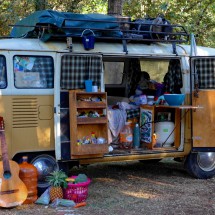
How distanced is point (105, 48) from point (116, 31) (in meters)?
0.33

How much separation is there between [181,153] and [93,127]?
1.65 m

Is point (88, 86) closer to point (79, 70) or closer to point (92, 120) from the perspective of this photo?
point (79, 70)

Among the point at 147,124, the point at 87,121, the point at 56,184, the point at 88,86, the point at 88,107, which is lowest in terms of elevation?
the point at 56,184

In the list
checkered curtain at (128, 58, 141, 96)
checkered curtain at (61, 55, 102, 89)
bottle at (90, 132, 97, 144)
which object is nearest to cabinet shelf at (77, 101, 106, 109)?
checkered curtain at (61, 55, 102, 89)

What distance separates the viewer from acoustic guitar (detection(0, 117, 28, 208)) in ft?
19.1

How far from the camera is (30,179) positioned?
6.14 meters

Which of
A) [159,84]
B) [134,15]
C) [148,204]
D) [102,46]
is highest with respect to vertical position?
[134,15]

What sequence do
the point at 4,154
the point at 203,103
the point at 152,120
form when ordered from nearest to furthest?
the point at 4,154, the point at 203,103, the point at 152,120

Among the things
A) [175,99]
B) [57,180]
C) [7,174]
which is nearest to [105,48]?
[175,99]

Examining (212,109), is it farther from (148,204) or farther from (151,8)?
(151,8)

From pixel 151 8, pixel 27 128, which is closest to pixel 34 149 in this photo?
pixel 27 128

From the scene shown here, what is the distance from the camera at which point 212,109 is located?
7473 millimetres

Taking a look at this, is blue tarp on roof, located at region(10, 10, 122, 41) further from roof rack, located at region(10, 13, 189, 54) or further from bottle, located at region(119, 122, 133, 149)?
bottle, located at region(119, 122, 133, 149)

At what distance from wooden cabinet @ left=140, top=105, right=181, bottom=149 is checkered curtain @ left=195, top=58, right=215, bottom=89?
604 mm
